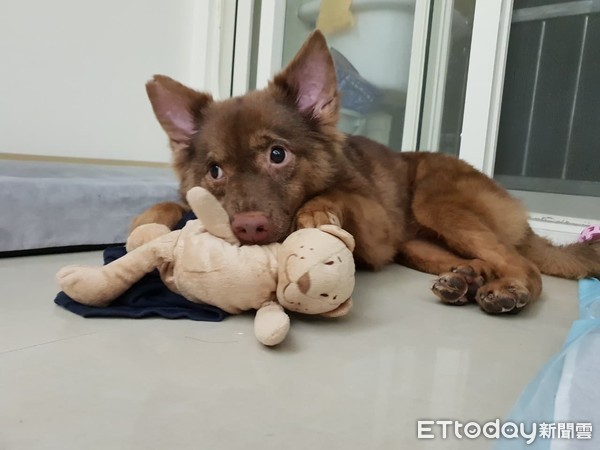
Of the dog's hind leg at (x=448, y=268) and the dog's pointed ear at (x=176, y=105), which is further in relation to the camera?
the dog's pointed ear at (x=176, y=105)

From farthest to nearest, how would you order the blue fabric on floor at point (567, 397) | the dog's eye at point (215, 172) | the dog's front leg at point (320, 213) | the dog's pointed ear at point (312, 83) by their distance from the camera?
the dog's pointed ear at point (312, 83)
the dog's eye at point (215, 172)
the dog's front leg at point (320, 213)
the blue fabric on floor at point (567, 397)

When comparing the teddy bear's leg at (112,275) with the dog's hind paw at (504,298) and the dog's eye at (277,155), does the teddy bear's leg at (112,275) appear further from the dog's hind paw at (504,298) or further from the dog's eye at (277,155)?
the dog's hind paw at (504,298)

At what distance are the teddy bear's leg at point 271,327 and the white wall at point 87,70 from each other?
285 cm

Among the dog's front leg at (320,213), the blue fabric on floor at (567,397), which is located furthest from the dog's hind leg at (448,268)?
the blue fabric on floor at (567,397)

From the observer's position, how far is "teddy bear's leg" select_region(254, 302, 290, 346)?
1.31 metres

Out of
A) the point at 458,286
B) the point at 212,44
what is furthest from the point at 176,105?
the point at 212,44

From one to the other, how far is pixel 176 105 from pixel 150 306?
0.87 metres

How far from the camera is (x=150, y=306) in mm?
1561

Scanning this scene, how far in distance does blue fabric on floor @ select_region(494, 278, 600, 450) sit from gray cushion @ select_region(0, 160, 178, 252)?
217 centimetres

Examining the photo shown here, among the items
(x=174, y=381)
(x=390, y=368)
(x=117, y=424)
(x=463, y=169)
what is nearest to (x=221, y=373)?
(x=174, y=381)

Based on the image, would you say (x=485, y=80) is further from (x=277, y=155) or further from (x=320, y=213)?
(x=320, y=213)

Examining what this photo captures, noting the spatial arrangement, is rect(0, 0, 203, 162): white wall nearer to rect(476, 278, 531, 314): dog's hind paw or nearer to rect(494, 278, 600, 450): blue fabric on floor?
rect(476, 278, 531, 314): dog's hind paw

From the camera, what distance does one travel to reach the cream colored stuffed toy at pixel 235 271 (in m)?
1.39

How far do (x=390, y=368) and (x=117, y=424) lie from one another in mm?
631
